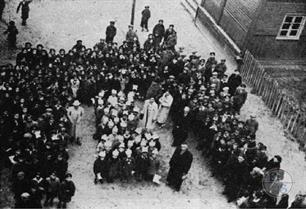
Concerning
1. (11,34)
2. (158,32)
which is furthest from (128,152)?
(158,32)

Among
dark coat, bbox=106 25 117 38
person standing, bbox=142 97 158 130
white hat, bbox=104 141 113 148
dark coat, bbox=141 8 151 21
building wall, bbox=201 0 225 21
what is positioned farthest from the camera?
building wall, bbox=201 0 225 21

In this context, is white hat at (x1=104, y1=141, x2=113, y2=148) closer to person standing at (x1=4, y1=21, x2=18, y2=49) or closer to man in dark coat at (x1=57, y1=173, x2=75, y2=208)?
man in dark coat at (x1=57, y1=173, x2=75, y2=208)

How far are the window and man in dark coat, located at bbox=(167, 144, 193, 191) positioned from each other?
436 inches

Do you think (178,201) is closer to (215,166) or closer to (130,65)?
(215,166)

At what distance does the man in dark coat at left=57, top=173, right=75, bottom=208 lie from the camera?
13289 mm

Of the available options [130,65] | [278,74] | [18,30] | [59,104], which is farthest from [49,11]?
[278,74]

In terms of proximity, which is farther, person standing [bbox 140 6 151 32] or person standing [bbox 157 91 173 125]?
person standing [bbox 140 6 151 32]

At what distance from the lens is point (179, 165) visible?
1520 cm

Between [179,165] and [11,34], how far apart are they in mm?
11084

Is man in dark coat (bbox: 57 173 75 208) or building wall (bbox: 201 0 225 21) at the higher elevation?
building wall (bbox: 201 0 225 21)

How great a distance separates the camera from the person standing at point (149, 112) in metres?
17.3

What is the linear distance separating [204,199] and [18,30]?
44.6 ft

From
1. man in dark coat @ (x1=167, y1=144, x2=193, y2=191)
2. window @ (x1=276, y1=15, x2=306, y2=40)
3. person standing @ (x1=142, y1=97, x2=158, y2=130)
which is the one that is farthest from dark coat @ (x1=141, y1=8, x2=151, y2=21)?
man in dark coat @ (x1=167, y1=144, x2=193, y2=191)

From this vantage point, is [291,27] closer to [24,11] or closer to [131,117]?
[131,117]
